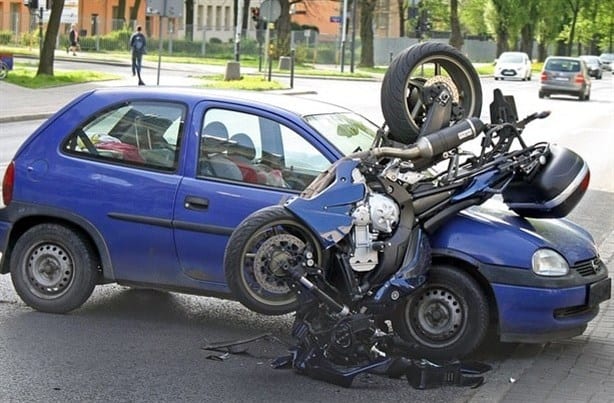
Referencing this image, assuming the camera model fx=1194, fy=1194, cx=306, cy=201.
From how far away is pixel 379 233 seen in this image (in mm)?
6621

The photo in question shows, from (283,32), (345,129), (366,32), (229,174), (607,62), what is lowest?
(229,174)

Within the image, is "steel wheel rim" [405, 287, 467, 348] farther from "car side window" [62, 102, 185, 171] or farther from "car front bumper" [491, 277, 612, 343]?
"car side window" [62, 102, 185, 171]

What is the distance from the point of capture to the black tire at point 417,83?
7.12 m

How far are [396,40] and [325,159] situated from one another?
7613 cm

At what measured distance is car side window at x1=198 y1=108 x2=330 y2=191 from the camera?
7.39m

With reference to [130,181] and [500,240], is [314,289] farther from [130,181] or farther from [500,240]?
[130,181]

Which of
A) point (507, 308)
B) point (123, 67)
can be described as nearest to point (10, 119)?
point (507, 308)

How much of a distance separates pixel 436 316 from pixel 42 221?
8.83ft

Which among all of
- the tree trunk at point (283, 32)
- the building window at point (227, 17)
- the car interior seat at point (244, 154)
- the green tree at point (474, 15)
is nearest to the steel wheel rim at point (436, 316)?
the car interior seat at point (244, 154)

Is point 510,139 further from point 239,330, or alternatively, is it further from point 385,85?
point 239,330

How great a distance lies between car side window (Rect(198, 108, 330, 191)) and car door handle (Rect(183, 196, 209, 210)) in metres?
0.19

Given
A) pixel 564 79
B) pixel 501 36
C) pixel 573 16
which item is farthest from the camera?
pixel 573 16

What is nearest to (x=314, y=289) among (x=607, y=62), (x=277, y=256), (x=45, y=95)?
(x=277, y=256)

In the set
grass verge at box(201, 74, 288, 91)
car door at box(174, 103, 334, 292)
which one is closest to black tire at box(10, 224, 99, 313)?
car door at box(174, 103, 334, 292)
